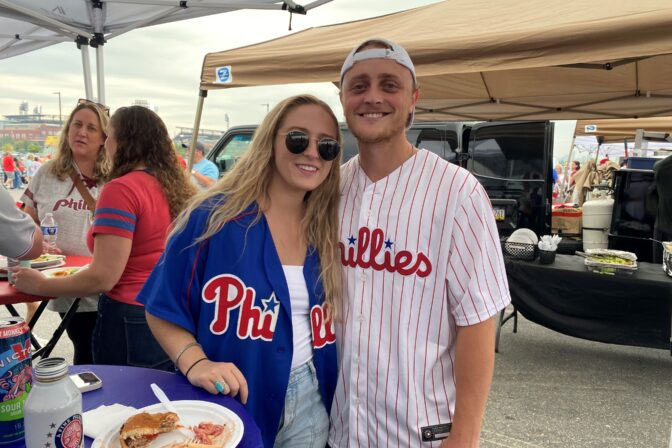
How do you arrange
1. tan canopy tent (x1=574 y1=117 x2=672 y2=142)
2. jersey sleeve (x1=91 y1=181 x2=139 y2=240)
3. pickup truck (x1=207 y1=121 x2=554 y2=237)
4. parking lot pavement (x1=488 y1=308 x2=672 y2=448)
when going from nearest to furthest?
1. jersey sleeve (x1=91 y1=181 x2=139 y2=240)
2. parking lot pavement (x1=488 y1=308 x2=672 y2=448)
3. pickup truck (x1=207 y1=121 x2=554 y2=237)
4. tan canopy tent (x1=574 y1=117 x2=672 y2=142)

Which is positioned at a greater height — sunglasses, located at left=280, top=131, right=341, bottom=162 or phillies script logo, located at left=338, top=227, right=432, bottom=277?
sunglasses, located at left=280, top=131, right=341, bottom=162

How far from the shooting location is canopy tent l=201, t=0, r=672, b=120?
7.96ft

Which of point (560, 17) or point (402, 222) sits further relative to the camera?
point (560, 17)

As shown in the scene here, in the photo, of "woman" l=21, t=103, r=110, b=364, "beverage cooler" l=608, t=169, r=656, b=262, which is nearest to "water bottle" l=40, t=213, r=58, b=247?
"woman" l=21, t=103, r=110, b=364

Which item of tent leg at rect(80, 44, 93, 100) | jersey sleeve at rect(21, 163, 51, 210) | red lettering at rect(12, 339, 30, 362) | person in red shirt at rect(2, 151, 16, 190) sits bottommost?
red lettering at rect(12, 339, 30, 362)

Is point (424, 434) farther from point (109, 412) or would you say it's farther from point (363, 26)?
point (363, 26)

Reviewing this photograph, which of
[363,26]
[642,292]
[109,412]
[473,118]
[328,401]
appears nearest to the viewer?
[109,412]

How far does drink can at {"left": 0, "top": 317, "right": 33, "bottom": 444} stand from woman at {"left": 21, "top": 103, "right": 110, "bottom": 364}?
6.94 ft

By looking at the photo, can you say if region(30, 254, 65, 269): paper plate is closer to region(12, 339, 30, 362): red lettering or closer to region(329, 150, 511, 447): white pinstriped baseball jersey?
region(12, 339, 30, 362): red lettering

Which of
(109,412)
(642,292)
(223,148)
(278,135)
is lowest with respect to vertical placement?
(642,292)

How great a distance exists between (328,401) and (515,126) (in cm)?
637

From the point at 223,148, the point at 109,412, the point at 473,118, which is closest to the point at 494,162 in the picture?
the point at 473,118

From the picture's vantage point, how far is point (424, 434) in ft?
4.51

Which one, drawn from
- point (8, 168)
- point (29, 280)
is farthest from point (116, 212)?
point (8, 168)
